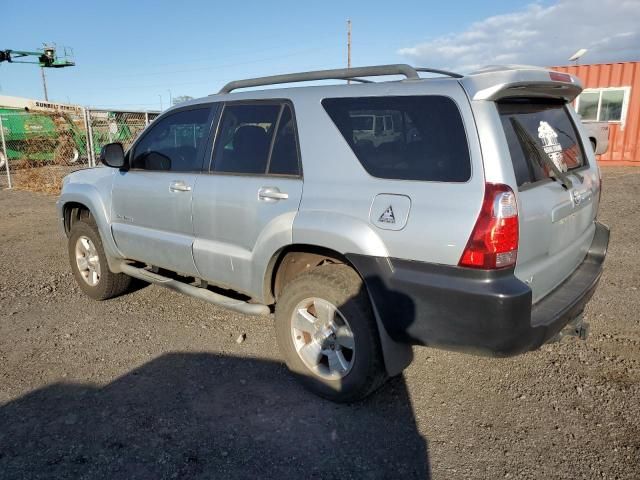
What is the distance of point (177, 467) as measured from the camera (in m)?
2.59

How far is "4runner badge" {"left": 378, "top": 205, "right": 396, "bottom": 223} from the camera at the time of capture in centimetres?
263

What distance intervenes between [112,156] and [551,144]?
11.2 ft

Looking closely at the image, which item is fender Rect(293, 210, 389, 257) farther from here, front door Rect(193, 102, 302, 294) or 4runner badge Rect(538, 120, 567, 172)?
4runner badge Rect(538, 120, 567, 172)

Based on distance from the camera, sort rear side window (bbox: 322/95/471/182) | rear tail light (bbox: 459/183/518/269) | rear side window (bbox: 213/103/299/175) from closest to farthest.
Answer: rear tail light (bbox: 459/183/518/269), rear side window (bbox: 322/95/471/182), rear side window (bbox: 213/103/299/175)

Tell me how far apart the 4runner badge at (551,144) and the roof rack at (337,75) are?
2.17ft

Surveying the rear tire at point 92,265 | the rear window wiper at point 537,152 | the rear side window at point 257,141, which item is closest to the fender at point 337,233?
the rear side window at point 257,141

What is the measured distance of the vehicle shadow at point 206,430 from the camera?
8.47ft

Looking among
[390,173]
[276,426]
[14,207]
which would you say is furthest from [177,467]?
[14,207]

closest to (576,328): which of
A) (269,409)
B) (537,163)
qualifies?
(537,163)

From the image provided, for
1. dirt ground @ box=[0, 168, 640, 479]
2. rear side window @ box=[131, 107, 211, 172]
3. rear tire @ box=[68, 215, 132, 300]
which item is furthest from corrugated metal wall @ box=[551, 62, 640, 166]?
rear tire @ box=[68, 215, 132, 300]

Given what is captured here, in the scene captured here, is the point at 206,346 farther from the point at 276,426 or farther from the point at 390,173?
the point at 390,173

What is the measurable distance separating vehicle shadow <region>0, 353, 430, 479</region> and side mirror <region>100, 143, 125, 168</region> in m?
1.81

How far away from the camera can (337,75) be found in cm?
339

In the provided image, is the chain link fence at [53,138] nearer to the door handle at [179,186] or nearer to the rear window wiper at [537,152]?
the door handle at [179,186]
